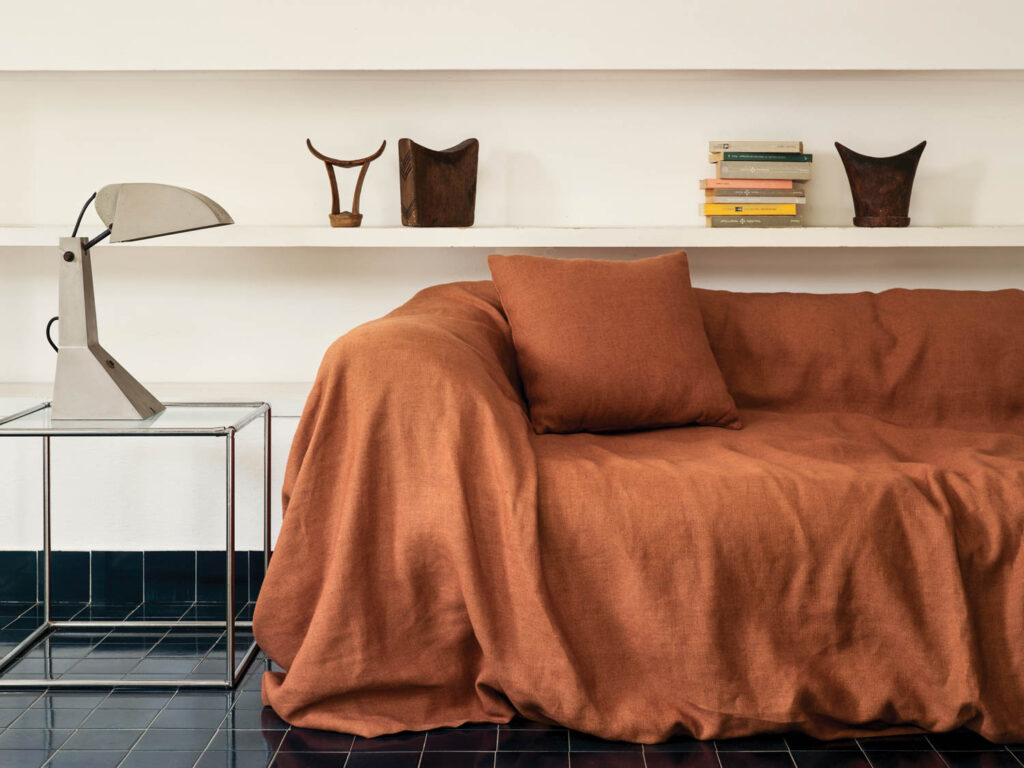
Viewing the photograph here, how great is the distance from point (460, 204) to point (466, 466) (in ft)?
3.94

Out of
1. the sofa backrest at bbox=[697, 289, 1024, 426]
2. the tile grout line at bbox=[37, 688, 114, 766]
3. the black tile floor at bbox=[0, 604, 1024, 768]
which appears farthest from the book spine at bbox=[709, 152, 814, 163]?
the tile grout line at bbox=[37, 688, 114, 766]

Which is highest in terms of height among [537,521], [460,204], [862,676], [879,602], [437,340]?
[460,204]

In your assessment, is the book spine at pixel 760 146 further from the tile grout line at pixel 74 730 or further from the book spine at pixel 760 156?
the tile grout line at pixel 74 730

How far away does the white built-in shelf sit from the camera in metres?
2.79

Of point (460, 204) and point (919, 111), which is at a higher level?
point (919, 111)

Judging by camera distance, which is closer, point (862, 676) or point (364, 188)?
point (862, 676)

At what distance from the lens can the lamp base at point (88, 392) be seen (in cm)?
214

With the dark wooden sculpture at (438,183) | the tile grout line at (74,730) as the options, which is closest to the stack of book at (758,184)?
the dark wooden sculpture at (438,183)

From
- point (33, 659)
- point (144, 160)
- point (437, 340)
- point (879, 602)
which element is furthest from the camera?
point (144, 160)

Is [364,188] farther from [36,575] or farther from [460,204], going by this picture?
[36,575]

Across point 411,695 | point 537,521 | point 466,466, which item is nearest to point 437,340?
point 466,466

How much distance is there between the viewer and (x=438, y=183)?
2842 mm

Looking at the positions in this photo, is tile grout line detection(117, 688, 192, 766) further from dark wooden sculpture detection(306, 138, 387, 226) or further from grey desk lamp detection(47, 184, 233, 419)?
dark wooden sculpture detection(306, 138, 387, 226)

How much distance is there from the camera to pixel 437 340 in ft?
6.57
